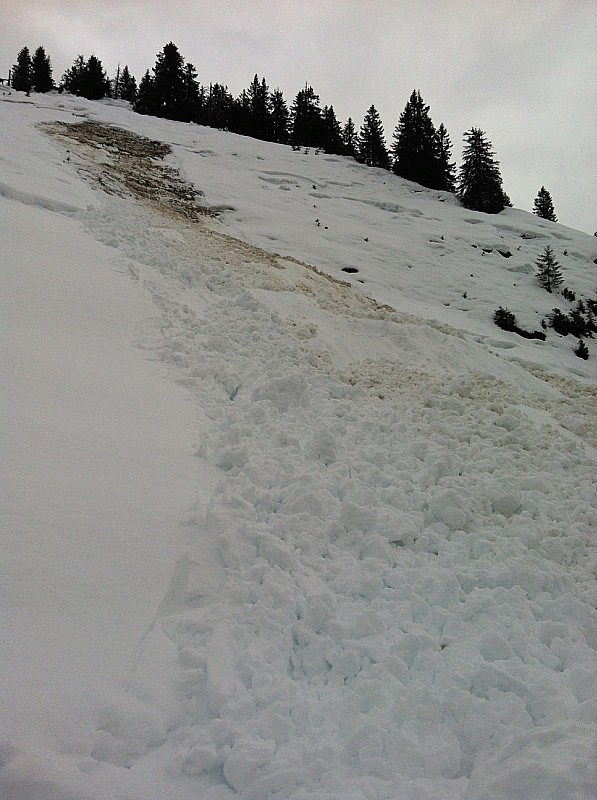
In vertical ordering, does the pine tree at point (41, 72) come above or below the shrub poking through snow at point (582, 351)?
above

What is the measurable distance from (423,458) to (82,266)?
7.38 meters

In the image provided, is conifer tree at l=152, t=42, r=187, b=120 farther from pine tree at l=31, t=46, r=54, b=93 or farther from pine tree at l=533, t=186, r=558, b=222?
pine tree at l=533, t=186, r=558, b=222

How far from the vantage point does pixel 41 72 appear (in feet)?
171

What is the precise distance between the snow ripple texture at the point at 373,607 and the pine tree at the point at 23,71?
6667 centimetres

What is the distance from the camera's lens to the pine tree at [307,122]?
42.8m

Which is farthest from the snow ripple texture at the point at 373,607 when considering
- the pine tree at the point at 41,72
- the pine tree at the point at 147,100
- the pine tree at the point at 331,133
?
the pine tree at the point at 41,72

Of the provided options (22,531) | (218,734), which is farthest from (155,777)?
(22,531)

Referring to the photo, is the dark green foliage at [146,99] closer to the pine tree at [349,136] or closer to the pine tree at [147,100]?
the pine tree at [147,100]

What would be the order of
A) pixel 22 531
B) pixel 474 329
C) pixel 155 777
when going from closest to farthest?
pixel 155 777, pixel 22 531, pixel 474 329

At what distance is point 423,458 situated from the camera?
5.54 meters

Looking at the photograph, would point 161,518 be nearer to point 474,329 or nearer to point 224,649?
point 224,649

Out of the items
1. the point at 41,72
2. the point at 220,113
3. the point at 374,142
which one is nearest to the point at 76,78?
the point at 41,72

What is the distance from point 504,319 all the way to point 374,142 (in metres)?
30.7

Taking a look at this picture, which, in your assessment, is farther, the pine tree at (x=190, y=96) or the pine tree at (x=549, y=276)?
the pine tree at (x=190, y=96)
